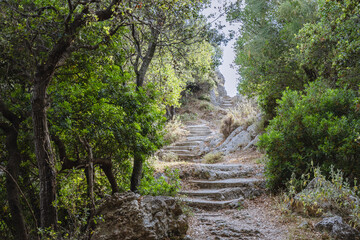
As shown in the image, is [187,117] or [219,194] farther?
[187,117]

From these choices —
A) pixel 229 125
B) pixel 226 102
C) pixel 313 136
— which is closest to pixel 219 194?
pixel 313 136

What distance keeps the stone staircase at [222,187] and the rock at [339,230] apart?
2.53 metres

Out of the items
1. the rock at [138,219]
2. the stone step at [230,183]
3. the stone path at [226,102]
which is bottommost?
the stone step at [230,183]

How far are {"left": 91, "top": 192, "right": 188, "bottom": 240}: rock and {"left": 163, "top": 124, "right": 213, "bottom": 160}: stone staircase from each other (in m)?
8.26

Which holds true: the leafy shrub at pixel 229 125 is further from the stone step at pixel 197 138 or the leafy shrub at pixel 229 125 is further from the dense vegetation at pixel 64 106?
the dense vegetation at pixel 64 106

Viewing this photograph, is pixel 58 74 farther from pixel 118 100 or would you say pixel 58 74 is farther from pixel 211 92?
pixel 211 92

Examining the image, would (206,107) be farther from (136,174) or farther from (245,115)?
(136,174)

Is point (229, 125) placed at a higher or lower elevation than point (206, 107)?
lower

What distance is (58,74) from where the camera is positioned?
443cm

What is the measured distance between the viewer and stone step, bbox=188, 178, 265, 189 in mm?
7152

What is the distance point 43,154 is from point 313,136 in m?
5.72

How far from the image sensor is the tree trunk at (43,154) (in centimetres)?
330

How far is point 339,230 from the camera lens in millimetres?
3770

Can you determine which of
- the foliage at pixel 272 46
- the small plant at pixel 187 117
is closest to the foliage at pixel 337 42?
the foliage at pixel 272 46
